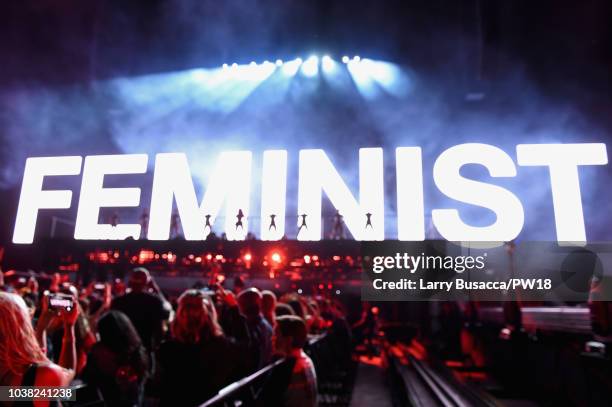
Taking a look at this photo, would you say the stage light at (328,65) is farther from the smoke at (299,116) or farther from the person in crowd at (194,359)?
the person in crowd at (194,359)

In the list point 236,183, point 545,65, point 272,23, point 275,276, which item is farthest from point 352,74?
point 275,276

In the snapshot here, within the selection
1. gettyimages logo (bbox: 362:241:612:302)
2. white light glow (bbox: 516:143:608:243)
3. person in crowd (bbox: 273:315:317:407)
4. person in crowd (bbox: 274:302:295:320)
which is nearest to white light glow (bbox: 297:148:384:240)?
gettyimages logo (bbox: 362:241:612:302)

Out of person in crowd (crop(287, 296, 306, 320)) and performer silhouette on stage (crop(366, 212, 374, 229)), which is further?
performer silhouette on stage (crop(366, 212, 374, 229))

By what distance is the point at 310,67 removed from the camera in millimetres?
11891

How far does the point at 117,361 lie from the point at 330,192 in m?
4.73

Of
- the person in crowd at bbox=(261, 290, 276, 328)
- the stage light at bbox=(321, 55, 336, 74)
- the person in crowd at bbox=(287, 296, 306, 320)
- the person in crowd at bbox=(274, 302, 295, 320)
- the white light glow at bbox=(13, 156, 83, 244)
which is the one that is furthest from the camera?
the stage light at bbox=(321, 55, 336, 74)

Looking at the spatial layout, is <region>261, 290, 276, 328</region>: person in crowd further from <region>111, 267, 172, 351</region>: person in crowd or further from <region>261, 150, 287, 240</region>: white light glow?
<region>261, 150, 287, 240</region>: white light glow

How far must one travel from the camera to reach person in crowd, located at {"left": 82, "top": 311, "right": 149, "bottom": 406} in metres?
2.84

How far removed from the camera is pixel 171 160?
23.5 ft

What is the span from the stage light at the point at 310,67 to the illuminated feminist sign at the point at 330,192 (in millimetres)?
5165

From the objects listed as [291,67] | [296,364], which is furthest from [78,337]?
[291,67]

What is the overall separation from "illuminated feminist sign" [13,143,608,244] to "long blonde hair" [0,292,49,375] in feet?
16.1

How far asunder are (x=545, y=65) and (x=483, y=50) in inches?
50.4

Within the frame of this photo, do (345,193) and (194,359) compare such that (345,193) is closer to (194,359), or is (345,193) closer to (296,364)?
(296,364)
